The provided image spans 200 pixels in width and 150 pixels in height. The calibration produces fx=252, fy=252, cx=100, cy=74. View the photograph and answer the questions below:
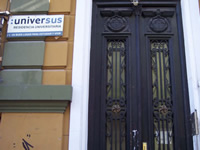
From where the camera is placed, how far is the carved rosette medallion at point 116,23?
→ 484cm

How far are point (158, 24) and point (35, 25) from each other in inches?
91.1

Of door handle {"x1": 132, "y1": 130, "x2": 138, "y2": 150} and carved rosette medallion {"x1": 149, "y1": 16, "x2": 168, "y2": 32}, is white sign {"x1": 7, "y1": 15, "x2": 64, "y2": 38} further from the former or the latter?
door handle {"x1": 132, "y1": 130, "x2": 138, "y2": 150}

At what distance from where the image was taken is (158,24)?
4852 mm

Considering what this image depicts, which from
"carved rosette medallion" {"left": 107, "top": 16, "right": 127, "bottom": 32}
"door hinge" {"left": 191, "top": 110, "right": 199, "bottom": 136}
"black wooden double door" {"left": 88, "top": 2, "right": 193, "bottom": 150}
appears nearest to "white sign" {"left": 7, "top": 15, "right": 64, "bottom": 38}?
"black wooden double door" {"left": 88, "top": 2, "right": 193, "bottom": 150}

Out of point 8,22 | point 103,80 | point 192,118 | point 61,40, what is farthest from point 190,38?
point 8,22

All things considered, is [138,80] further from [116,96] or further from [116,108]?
[116,108]

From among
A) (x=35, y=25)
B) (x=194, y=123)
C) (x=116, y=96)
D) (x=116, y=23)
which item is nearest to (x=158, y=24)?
(x=116, y=23)

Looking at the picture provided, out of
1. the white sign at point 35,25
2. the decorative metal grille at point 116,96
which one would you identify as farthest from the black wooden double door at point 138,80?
the white sign at point 35,25

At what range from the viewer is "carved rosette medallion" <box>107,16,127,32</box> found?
484cm

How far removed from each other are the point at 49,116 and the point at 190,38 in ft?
9.15

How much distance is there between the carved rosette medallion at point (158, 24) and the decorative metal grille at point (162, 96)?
0.76 ft

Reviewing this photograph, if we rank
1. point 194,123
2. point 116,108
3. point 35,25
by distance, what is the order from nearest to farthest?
point 194,123, point 116,108, point 35,25

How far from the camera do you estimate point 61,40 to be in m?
4.52

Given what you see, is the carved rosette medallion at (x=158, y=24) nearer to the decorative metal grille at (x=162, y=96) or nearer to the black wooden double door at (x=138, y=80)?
the black wooden double door at (x=138, y=80)
